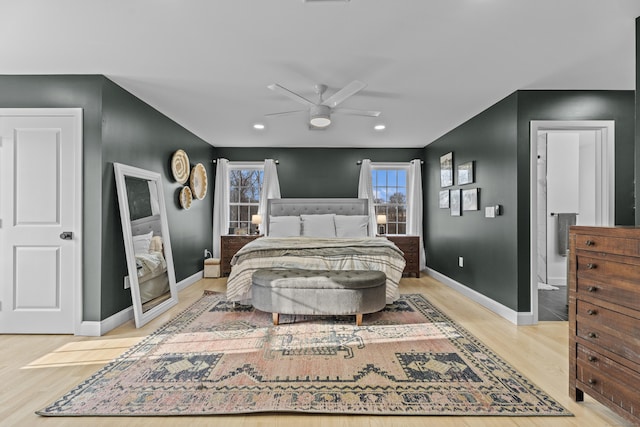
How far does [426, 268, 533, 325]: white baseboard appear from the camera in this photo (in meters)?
3.60

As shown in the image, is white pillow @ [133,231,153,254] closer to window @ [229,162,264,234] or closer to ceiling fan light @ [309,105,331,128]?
ceiling fan light @ [309,105,331,128]

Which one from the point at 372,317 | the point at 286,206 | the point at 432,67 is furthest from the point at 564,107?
the point at 286,206

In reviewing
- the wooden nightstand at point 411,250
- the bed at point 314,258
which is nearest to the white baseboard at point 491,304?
the wooden nightstand at point 411,250

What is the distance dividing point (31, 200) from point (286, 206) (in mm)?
3929

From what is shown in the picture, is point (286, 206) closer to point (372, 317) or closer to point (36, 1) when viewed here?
point (372, 317)

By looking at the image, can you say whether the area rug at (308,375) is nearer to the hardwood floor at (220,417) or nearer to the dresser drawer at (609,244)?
the hardwood floor at (220,417)

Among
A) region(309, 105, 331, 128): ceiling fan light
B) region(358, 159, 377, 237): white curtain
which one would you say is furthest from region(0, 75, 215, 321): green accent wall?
region(358, 159, 377, 237): white curtain

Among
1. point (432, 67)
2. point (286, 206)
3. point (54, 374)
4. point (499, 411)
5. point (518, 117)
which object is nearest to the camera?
point (499, 411)

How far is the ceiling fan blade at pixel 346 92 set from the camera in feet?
10.0

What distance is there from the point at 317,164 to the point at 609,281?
17.5 ft

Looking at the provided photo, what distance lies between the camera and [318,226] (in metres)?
6.02

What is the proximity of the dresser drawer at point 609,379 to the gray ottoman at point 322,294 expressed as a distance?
178 cm

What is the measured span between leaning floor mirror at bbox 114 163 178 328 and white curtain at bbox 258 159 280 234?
2.41 meters

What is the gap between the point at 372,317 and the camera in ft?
12.5
